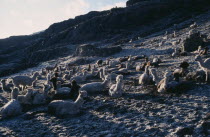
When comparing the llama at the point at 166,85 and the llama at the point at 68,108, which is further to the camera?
the llama at the point at 166,85

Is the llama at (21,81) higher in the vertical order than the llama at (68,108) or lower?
higher

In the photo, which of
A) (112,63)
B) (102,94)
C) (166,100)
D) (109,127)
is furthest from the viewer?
(112,63)

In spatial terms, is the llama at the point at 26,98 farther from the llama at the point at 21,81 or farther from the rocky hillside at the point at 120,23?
the rocky hillside at the point at 120,23

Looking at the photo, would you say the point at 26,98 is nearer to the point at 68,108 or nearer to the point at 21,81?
the point at 68,108

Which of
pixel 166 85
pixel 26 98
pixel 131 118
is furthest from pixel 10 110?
pixel 166 85

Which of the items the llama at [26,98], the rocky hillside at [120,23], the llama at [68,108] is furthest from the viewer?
the rocky hillside at [120,23]

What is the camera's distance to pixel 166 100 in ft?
32.6

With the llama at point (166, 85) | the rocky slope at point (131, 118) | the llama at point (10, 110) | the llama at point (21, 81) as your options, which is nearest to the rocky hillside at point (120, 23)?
the llama at point (21, 81)

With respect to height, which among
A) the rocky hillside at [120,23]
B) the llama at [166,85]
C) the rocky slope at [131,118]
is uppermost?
the rocky hillside at [120,23]

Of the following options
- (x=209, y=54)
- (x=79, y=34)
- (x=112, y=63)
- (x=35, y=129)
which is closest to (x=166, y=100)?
(x=35, y=129)

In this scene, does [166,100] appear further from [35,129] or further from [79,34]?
[79,34]

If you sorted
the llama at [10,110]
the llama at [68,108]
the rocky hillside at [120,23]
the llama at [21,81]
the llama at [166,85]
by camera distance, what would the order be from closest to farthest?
the llama at [68,108]
the llama at [10,110]
the llama at [166,85]
the llama at [21,81]
the rocky hillside at [120,23]

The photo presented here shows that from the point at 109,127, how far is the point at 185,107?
10.1 ft

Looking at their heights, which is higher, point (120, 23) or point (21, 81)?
point (120, 23)
